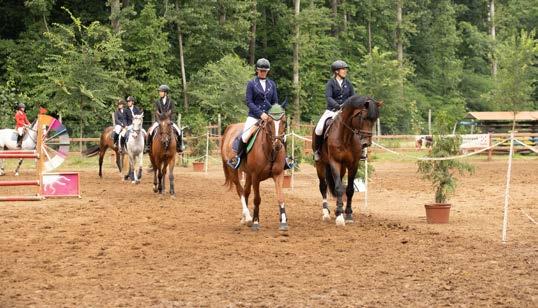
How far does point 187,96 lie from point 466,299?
44128 millimetres

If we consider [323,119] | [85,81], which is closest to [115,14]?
[85,81]

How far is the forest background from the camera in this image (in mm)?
42156

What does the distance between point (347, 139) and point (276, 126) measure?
165cm

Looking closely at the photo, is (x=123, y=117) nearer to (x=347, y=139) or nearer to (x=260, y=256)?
(x=347, y=139)

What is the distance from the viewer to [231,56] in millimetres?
47156

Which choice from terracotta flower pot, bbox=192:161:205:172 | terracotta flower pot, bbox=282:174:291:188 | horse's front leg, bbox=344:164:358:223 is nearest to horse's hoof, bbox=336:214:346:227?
horse's front leg, bbox=344:164:358:223

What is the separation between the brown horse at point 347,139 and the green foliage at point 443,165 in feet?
4.00

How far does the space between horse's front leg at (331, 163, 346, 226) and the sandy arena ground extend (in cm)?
18

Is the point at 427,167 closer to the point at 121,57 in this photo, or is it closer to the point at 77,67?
the point at 77,67

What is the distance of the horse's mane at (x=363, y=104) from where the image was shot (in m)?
12.9

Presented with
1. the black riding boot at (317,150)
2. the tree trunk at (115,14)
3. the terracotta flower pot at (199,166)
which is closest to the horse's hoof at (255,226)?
the black riding boot at (317,150)

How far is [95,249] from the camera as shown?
1080 cm

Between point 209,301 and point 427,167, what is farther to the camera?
point 427,167

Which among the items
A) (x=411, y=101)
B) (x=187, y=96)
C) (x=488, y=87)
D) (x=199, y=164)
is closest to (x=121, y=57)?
(x=187, y=96)
